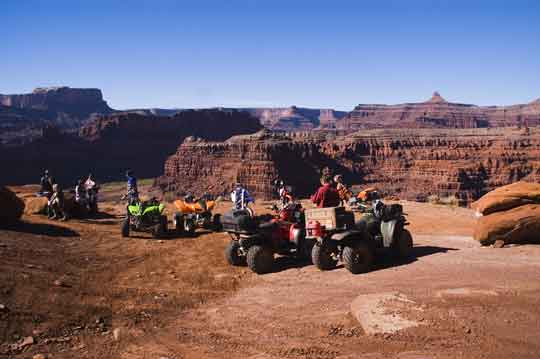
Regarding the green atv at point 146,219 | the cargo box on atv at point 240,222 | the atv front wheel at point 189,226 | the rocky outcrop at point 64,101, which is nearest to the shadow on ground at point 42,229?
the green atv at point 146,219

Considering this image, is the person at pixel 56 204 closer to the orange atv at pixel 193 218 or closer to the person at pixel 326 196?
the orange atv at pixel 193 218

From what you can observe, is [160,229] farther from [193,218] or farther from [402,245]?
[402,245]

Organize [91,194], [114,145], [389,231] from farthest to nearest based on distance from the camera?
[114,145], [91,194], [389,231]

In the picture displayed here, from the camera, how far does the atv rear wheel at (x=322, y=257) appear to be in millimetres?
9930

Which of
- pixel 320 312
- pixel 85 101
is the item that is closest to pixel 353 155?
pixel 320 312

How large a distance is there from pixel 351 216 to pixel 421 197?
225 feet

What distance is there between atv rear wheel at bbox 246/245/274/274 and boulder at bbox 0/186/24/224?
28.3 feet

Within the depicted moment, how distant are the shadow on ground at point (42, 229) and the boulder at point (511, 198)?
11920 mm

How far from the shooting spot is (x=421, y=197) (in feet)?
246

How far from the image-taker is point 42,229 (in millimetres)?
14680

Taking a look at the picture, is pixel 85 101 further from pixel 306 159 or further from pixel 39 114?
pixel 306 159

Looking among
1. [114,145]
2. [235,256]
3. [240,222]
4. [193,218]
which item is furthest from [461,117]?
[240,222]

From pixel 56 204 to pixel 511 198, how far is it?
15314 mm

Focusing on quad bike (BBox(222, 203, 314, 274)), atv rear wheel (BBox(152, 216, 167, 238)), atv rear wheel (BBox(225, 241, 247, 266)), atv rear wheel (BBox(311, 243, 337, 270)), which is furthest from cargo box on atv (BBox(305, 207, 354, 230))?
atv rear wheel (BBox(152, 216, 167, 238))
